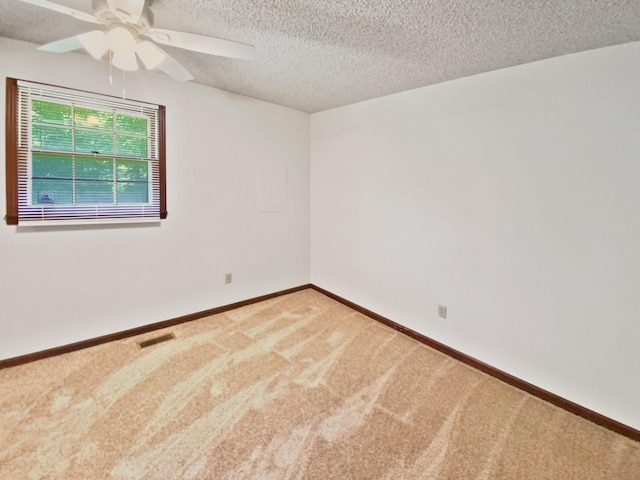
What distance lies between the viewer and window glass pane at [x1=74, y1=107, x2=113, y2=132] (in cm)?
228

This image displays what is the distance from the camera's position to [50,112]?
2.17 metres

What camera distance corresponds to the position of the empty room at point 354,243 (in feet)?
5.04

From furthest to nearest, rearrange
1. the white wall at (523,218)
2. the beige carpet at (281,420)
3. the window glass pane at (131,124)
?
the window glass pane at (131,124) → the white wall at (523,218) → the beige carpet at (281,420)

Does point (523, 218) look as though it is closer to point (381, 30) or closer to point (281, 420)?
point (381, 30)

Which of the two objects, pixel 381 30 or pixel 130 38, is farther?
pixel 381 30

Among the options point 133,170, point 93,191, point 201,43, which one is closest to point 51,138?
point 93,191

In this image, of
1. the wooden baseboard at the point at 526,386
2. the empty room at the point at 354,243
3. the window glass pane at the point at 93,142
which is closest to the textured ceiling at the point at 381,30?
the empty room at the point at 354,243

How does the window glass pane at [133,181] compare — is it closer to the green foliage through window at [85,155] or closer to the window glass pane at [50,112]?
the green foliage through window at [85,155]

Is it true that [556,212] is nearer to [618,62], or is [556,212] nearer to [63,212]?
[618,62]

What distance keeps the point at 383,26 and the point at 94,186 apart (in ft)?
8.19

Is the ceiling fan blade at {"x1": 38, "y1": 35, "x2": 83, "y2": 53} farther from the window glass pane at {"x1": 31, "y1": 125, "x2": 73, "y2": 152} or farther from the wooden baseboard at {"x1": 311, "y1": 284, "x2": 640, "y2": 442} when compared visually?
the wooden baseboard at {"x1": 311, "y1": 284, "x2": 640, "y2": 442}

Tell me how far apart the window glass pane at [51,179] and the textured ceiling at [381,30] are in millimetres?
813

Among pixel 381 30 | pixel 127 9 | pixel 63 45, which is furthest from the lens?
pixel 381 30

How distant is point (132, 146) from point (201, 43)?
1.47 meters
